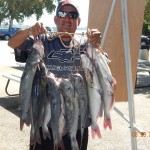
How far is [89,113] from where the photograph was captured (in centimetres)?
310

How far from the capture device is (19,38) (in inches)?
118

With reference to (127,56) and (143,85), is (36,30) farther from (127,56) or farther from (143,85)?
(143,85)

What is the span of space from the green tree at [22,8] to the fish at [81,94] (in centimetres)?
4216

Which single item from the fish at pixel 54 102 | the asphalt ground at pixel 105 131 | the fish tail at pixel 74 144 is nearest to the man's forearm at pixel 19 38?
the fish at pixel 54 102

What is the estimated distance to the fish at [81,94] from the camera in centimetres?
296

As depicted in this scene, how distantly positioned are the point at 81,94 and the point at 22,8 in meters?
46.7

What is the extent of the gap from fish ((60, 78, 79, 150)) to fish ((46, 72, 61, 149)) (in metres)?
0.07

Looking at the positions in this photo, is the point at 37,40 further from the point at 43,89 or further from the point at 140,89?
the point at 140,89

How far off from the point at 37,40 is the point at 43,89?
421 millimetres

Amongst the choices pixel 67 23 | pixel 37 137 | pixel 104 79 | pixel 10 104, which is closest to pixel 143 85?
pixel 10 104

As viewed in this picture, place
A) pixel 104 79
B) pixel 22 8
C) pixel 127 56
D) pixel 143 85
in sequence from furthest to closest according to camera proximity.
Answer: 1. pixel 22 8
2. pixel 143 85
3. pixel 127 56
4. pixel 104 79

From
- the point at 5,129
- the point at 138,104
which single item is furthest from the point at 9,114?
the point at 138,104

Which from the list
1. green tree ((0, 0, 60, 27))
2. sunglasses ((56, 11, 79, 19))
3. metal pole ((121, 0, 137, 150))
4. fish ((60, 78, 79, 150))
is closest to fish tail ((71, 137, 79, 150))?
fish ((60, 78, 79, 150))

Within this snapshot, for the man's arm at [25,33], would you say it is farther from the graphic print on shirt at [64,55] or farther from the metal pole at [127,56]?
the metal pole at [127,56]
